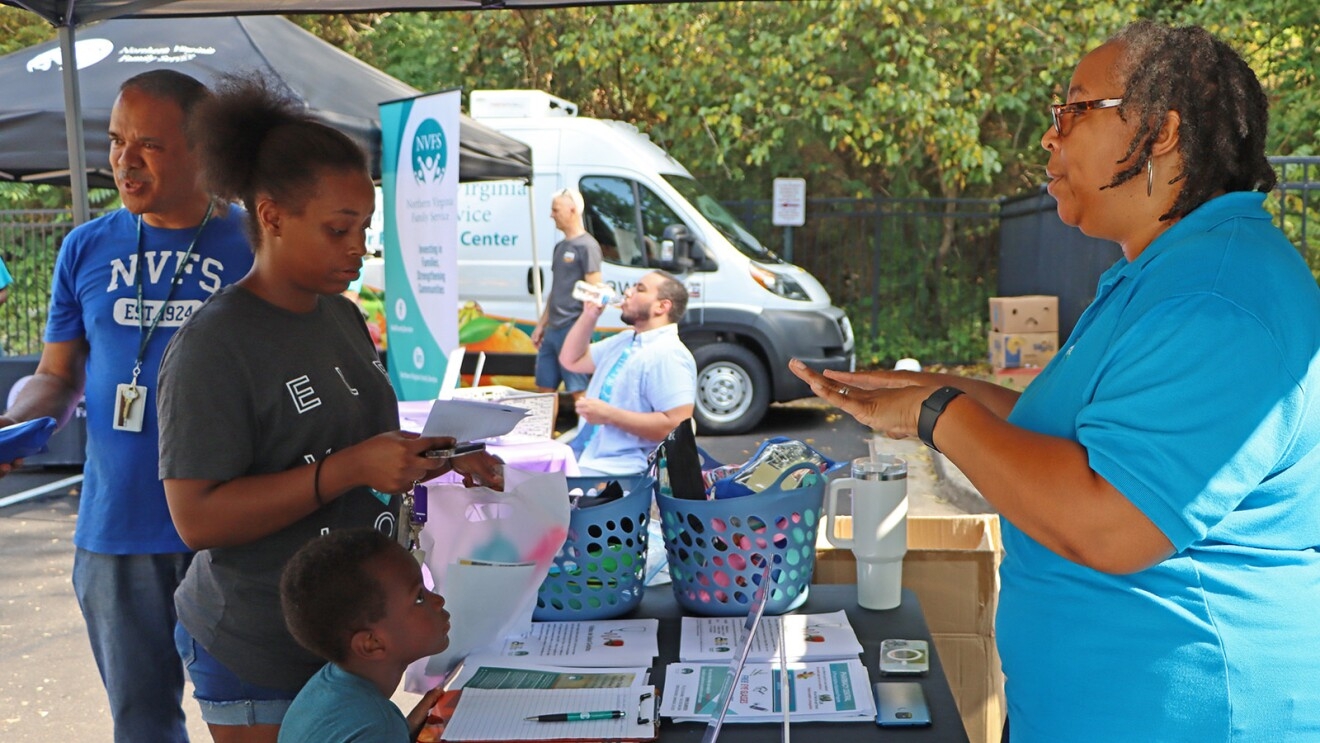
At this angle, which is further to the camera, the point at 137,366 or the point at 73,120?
the point at 73,120

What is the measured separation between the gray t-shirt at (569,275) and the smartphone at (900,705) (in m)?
7.04

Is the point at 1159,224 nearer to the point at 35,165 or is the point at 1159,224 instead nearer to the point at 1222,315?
the point at 1222,315

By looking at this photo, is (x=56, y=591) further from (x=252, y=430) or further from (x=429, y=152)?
(x=252, y=430)

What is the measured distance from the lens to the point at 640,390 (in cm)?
485

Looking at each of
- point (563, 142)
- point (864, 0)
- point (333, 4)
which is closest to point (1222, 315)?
point (333, 4)

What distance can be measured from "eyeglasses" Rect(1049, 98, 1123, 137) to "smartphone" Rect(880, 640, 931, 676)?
0.91 meters

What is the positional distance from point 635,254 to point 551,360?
119 cm

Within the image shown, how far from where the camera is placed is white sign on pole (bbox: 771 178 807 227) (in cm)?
1302

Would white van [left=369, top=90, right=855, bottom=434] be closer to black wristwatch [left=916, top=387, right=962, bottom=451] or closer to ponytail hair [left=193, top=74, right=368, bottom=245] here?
ponytail hair [left=193, top=74, right=368, bottom=245]

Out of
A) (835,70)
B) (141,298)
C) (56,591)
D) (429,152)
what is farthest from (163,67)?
(835,70)

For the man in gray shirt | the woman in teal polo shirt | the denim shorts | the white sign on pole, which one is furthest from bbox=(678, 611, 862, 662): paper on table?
the white sign on pole

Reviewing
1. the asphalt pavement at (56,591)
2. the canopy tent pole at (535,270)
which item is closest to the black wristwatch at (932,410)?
the asphalt pavement at (56,591)

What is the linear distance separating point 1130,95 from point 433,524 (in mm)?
1376

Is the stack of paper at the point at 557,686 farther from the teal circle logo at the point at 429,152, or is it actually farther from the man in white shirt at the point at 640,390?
the teal circle logo at the point at 429,152
